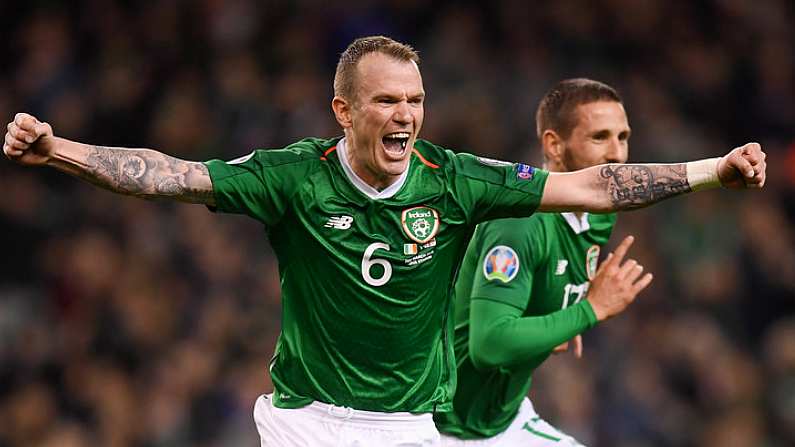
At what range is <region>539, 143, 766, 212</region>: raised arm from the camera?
14.0ft

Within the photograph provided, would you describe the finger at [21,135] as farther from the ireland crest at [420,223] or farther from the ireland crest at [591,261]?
the ireland crest at [591,261]

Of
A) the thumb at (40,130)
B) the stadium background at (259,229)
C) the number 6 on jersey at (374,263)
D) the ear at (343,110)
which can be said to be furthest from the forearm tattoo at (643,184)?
the stadium background at (259,229)

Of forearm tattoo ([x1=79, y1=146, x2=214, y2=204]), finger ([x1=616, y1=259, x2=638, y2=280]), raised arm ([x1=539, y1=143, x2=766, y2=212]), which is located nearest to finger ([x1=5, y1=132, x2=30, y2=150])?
forearm tattoo ([x1=79, y1=146, x2=214, y2=204])

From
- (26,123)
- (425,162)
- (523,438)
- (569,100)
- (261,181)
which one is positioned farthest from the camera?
(569,100)

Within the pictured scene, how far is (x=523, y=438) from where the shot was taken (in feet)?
17.5

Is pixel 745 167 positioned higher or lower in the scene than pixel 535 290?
higher

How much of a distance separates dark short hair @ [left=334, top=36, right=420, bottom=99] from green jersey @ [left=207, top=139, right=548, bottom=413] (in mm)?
209

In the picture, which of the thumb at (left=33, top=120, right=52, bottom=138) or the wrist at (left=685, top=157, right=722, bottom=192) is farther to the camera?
the wrist at (left=685, top=157, right=722, bottom=192)

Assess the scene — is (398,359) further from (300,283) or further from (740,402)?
(740,402)

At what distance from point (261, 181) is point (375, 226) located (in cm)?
44

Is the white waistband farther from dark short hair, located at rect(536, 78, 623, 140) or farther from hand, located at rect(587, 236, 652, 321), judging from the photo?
dark short hair, located at rect(536, 78, 623, 140)

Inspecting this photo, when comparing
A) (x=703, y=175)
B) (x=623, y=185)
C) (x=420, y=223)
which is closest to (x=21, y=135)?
(x=420, y=223)

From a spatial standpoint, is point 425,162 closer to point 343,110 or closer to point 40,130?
point 343,110

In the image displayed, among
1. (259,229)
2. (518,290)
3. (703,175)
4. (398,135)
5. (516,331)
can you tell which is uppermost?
(259,229)
